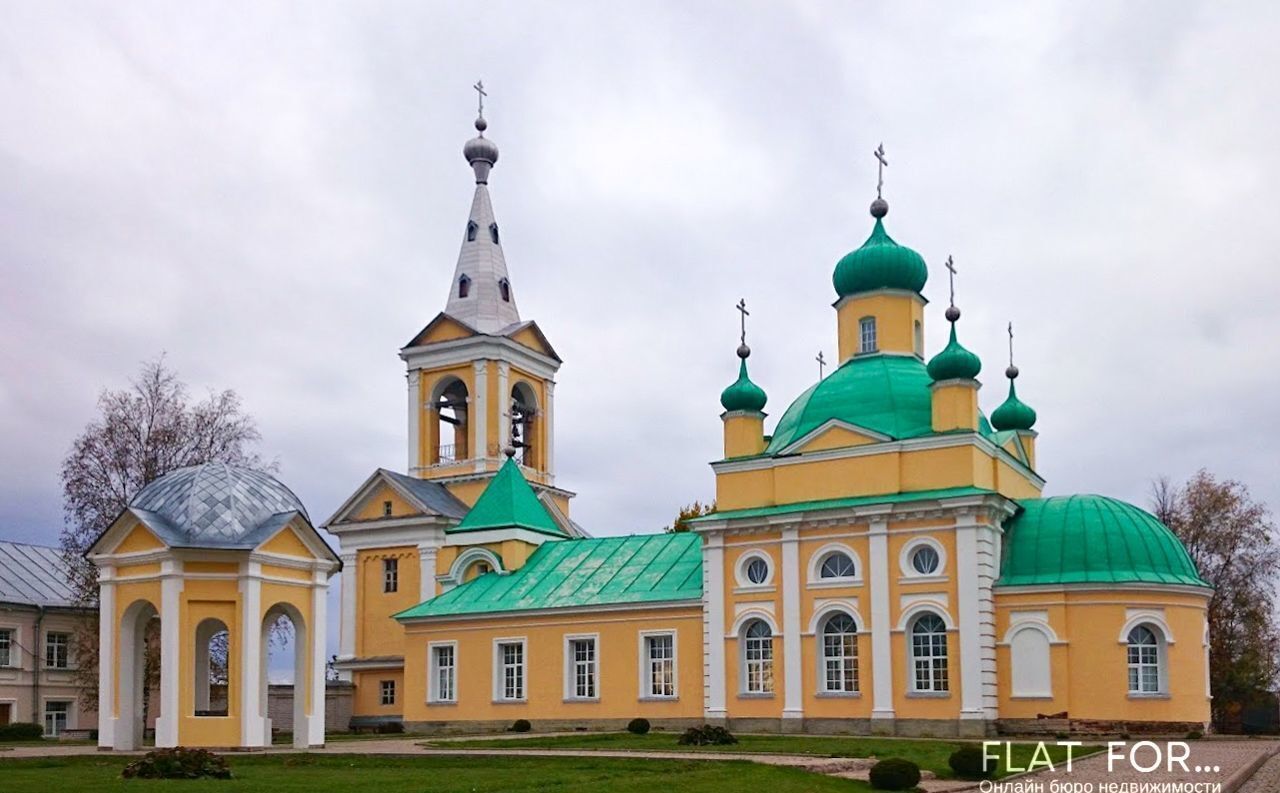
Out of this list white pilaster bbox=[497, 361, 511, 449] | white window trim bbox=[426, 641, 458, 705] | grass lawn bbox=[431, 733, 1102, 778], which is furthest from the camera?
white pilaster bbox=[497, 361, 511, 449]

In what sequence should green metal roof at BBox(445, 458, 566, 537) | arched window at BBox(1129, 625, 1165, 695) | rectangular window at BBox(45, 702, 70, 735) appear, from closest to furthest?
arched window at BBox(1129, 625, 1165, 695) < green metal roof at BBox(445, 458, 566, 537) < rectangular window at BBox(45, 702, 70, 735)

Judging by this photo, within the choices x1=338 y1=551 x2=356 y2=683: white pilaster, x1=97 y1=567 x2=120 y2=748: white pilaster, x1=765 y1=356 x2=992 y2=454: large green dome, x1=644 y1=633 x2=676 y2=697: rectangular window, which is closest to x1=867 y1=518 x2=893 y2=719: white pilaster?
A: x1=765 y1=356 x2=992 y2=454: large green dome

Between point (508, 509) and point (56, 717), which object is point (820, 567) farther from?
point (56, 717)

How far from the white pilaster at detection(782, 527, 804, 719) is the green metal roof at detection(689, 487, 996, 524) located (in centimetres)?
65

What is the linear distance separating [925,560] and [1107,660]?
4816mm

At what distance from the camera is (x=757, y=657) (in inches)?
1481

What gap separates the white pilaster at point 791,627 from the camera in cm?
3631

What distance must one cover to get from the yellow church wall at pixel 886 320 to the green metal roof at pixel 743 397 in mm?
3127

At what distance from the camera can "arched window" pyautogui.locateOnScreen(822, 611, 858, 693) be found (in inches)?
1422

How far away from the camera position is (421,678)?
43156mm

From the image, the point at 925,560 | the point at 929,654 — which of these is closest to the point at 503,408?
the point at 925,560

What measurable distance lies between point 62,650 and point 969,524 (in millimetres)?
33445

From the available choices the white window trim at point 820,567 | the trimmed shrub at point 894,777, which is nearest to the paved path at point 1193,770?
the trimmed shrub at point 894,777

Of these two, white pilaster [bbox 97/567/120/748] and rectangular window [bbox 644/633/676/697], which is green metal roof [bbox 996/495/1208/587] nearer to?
rectangular window [bbox 644/633/676/697]
